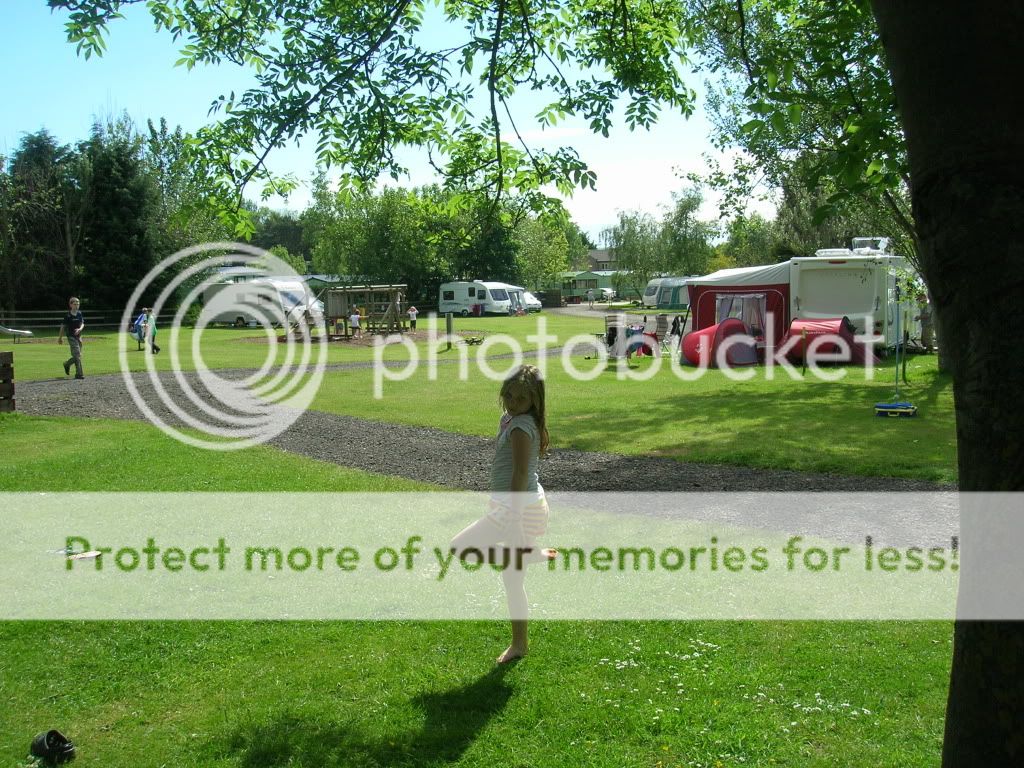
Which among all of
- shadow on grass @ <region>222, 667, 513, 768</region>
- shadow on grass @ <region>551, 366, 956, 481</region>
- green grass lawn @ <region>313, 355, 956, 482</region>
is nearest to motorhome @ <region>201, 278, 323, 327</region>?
green grass lawn @ <region>313, 355, 956, 482</region>

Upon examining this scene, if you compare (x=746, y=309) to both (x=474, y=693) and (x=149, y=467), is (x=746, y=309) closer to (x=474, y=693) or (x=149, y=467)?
(x=149, y=467)

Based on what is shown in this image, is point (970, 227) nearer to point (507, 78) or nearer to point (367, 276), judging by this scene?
point (507, 78)

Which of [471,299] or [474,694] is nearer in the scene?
[474,694]

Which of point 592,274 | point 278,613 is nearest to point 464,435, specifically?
point 278,613

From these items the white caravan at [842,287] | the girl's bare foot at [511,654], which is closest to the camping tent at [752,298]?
the white caravan at [842,287]

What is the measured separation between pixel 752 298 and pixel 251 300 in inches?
1398

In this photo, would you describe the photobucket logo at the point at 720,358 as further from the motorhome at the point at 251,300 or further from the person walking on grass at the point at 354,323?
the motorhome at the point at 251,300

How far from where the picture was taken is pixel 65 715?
4074mm

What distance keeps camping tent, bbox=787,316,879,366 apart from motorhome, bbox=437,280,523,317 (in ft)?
136

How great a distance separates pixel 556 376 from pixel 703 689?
58.4ft

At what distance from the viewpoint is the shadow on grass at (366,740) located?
3623mm

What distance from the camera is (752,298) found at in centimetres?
2475

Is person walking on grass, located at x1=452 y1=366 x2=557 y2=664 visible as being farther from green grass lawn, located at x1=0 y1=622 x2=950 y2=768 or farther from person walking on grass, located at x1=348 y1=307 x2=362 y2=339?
person walking on grass, located at x1=348 y1=307 x2=362 y2=339

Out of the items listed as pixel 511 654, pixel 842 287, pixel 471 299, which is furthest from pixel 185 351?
pixel 471 299
